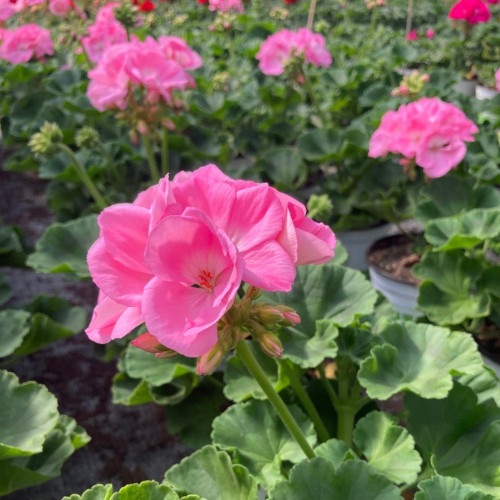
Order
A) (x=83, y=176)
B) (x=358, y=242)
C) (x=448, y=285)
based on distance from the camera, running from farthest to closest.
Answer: (x=358, y=242)
(x=83, y=176)
(x=448, y=285)

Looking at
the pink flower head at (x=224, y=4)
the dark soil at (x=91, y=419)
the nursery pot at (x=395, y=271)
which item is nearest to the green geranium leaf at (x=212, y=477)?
the dark soil at (x=91, y=419)

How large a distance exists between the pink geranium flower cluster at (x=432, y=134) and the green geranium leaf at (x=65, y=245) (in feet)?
2.62

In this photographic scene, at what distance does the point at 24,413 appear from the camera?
110cm

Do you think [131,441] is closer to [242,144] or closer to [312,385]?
[312,385]

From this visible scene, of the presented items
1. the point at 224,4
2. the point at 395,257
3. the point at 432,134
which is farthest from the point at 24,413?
the point at 224,4

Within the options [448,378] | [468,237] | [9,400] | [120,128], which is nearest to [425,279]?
[468,237]

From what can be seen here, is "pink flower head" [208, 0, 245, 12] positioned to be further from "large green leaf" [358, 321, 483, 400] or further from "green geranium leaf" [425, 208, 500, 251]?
"large green leaf" [358, 321, 483, 400]

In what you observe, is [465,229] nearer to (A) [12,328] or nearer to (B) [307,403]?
(B) [307,403]

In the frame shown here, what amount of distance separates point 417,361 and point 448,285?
0.50m

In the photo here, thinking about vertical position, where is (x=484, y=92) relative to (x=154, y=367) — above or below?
below

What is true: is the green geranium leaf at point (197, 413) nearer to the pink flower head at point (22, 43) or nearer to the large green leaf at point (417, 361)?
the large green leaf at point (417, 361)

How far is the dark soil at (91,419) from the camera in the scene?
149 centimetres

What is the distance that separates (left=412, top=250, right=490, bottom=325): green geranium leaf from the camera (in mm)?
1501

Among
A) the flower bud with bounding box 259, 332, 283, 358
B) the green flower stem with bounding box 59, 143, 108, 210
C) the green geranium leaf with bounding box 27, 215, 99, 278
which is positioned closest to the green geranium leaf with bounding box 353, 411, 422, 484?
the flower bud with bounding box 259, 332, 283, 358
